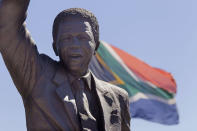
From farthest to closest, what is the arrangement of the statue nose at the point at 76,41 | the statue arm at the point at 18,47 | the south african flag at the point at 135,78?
1. the south african flag at the point at 135,78
2. the statue nose at the point at 76,41
3. the statue arm at the point at 18,47

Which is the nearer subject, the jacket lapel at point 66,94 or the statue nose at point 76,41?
the jacket lapel at point 66,94

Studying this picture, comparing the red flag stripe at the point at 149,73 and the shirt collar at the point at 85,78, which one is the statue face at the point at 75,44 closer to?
the shirt collar at the point at 85,78

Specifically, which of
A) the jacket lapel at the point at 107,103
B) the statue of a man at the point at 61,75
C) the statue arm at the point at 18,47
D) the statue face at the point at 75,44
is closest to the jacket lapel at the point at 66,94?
the statue of a man at the point at 61,75

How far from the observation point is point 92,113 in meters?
6.89

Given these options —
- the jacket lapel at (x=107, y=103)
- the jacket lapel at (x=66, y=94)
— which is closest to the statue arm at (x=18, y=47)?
the jacket lapel at (x=66, y=94)

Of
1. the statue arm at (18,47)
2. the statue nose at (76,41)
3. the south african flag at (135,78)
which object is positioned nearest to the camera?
the statue arm at (18,47)

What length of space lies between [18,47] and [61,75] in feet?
1.85

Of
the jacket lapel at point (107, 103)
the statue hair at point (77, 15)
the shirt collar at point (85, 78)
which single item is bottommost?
the jacket lapel at point (107, 103)

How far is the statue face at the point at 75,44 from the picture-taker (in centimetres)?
684

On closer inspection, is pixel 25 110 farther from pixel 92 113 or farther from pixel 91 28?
pixel 91 28

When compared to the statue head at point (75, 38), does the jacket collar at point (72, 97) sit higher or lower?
lower

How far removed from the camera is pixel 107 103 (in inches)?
278

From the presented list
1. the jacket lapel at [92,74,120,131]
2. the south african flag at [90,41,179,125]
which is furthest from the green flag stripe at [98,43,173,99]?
the jacket lapel at [92,74,120,131]

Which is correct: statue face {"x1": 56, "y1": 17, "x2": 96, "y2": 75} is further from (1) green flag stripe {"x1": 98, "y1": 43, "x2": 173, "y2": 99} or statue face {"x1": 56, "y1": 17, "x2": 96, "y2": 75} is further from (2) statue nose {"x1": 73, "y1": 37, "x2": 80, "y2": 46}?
(1) green flag stripe {"x1": 98, "y1": 43, "x2": 173, "y2": 99}
